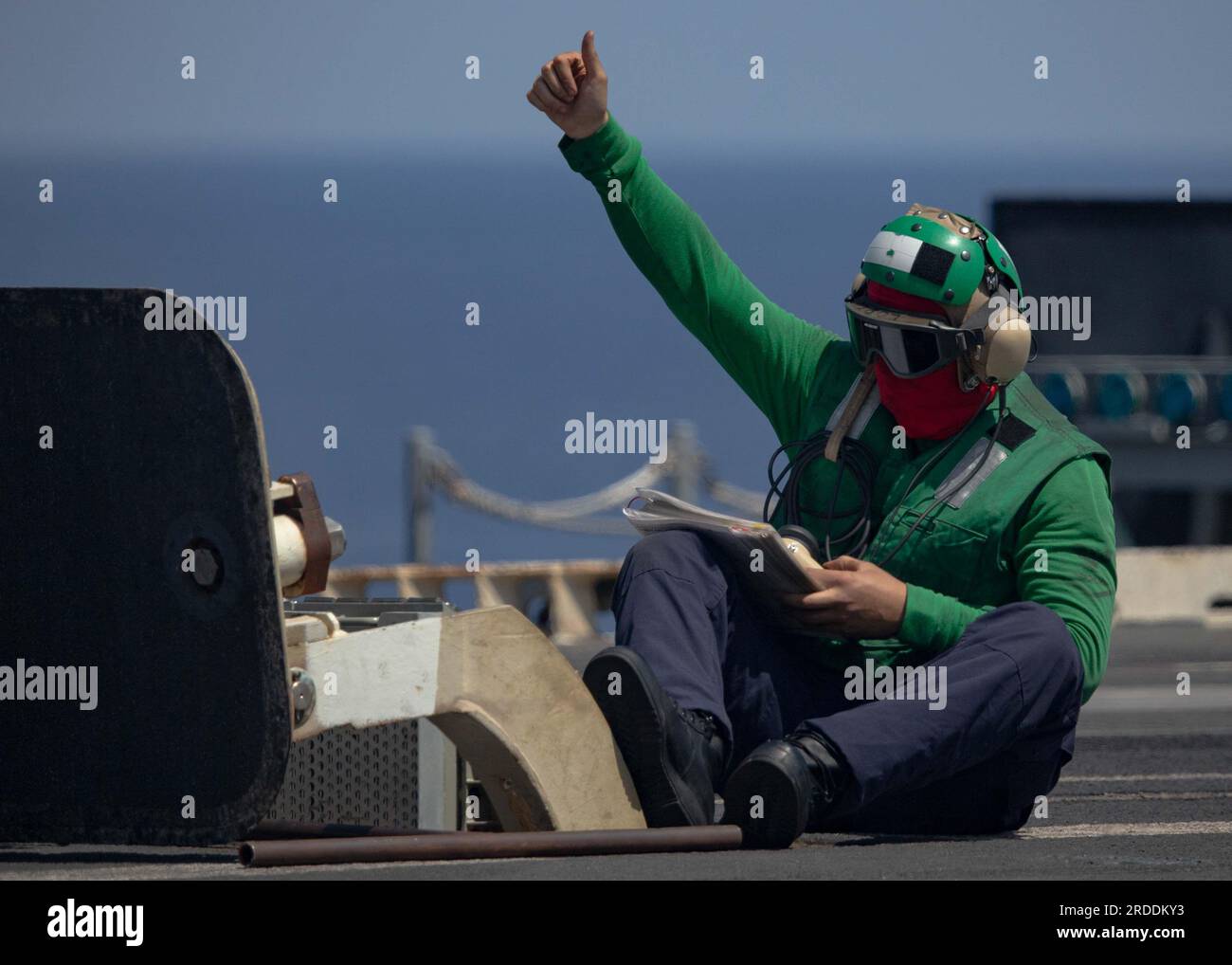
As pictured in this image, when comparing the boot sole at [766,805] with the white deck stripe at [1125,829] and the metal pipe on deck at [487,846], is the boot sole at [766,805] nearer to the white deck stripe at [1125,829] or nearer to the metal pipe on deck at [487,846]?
the metal pipe on deck at [487,846]

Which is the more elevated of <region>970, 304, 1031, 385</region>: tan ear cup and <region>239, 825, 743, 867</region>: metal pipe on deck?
<region>970, 304, 1031, 385</region>: tan ear cup

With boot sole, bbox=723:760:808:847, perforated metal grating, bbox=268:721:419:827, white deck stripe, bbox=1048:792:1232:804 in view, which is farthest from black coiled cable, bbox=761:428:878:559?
white deck stripe, bbox=1048:792:1232:804

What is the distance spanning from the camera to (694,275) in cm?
574

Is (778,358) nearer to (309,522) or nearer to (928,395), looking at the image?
(928,395)

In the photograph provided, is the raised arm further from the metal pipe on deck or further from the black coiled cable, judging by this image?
the metal pipe on deck

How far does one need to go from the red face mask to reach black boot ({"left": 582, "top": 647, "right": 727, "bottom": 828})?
1033 millimetres

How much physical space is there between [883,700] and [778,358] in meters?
1.20

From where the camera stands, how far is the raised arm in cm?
556

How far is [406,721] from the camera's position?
16.7 feet

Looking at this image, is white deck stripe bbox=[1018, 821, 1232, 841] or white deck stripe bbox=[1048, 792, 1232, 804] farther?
white deck stripe bbox=[1048, 792, 1232, 804]

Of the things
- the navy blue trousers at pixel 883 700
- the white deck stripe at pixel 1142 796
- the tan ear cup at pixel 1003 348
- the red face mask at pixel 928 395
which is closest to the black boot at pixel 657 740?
the navy blue trousers at pixel 883 700

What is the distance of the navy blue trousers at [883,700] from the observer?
475 centimetres

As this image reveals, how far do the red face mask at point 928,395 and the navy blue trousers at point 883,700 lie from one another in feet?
2.01
